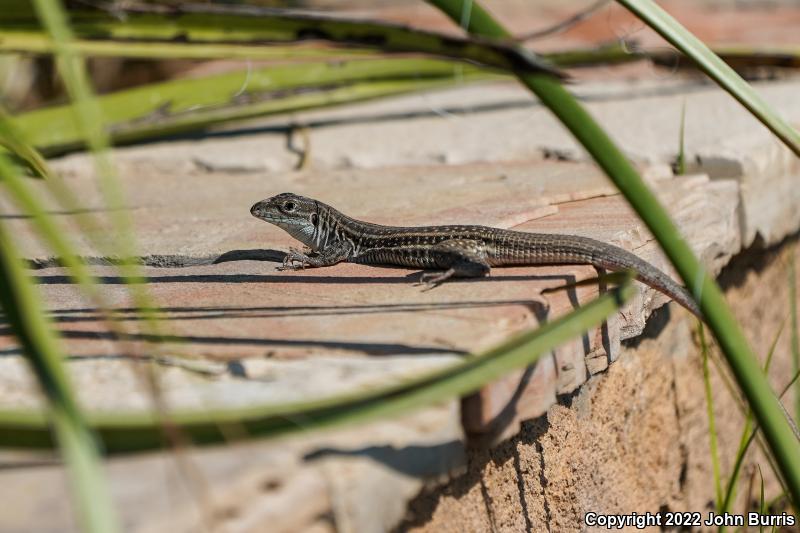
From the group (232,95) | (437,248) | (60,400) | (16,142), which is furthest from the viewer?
(232,95)

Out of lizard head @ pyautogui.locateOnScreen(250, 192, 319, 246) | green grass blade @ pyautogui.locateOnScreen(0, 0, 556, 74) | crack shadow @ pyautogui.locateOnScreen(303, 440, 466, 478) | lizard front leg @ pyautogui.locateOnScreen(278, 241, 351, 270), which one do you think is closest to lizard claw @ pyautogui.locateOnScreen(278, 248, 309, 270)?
lizard front leg @ pyautogui.locateOnScreen(278, 241, 351, 270)

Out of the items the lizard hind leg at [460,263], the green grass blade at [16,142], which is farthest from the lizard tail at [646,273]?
the green grass blade at [16,142]

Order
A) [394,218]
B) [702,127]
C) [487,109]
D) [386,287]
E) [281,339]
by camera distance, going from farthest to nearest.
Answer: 1. [487,109]
2. [702,127]
3. [394,218]
4. [386,287]
5. [281,339]

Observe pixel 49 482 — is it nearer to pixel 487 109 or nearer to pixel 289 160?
pixel 289 160

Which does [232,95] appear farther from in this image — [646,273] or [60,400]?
[60,400]

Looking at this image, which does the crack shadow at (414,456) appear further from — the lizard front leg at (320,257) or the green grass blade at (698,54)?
the lizard front leg at (320,257)

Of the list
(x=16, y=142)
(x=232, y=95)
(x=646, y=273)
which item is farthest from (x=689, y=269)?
(x=232, y=95)

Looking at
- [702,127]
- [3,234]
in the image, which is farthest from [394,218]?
[3,234]
